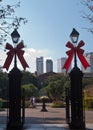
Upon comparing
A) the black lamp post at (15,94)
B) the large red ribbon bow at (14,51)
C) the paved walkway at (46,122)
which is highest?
the large red ribbon bow at (14,51)

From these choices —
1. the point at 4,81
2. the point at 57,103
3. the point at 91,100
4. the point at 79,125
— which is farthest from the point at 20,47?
the point at 4,81

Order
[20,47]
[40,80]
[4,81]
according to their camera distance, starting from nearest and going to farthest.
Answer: [20,47] < [4,81] < [40,80]

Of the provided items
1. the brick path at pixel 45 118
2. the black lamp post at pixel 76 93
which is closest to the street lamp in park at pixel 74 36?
the black lamp post at pixel 76 93

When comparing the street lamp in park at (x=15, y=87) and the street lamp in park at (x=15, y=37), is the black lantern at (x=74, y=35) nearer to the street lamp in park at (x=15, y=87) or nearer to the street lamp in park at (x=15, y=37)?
the street lamp in park at (x=15, y=87)

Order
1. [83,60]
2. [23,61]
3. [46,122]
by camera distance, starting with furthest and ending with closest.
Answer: [46,122]
[83,60]
[23,61]

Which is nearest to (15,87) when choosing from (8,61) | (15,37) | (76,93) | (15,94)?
(15,94)

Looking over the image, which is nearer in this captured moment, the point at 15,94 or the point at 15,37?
the point at 15,94

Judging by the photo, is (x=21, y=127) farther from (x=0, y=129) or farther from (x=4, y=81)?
(x=4, y=81)

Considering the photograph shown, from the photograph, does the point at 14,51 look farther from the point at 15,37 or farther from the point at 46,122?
the point at 46,122

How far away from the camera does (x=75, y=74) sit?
19250 millimetres

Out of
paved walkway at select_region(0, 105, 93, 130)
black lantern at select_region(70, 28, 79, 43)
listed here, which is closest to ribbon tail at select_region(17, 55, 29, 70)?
black lantern at select_region(70, 28, 79, 43)

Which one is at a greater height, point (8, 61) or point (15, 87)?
point (8, 61)

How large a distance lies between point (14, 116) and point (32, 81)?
345ft

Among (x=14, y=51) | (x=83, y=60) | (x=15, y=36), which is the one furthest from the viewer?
(x=83, y=60)
